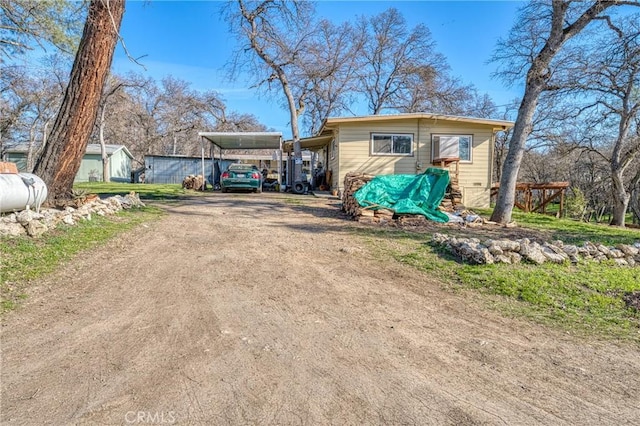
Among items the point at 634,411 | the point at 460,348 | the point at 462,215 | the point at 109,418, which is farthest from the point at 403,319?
the point at 462,215

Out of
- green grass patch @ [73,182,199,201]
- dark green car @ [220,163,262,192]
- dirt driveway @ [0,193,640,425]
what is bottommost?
dirt driveway @ [0,193,640,425]

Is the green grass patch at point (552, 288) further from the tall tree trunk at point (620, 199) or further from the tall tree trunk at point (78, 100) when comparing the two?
the tall tree trunk at point (620, 199)

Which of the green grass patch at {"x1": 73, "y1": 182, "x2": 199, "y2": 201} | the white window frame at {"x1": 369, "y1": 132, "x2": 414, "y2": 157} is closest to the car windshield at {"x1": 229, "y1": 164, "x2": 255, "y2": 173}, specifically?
the green grass patch at {"x1": 73, "y1": 182, "x2": 199, "y2": 201}

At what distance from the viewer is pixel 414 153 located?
15141 mm

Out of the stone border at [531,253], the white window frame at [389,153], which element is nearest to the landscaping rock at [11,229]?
the stone border at [531,253]

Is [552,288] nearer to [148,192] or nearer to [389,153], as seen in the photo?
[389,153]

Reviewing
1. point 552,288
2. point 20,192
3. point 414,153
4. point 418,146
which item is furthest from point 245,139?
point 552,288

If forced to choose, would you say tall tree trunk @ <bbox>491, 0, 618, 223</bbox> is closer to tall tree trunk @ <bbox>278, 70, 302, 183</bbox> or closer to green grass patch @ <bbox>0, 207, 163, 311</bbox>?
green grass patch @ <bbox>0, 207, 163, 311</bbox>

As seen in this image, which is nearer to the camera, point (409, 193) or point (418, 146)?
point (409, 193)

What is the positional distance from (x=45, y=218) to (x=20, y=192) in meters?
0.60

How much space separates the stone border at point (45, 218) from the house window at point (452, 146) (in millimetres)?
11470

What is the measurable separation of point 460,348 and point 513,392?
2.16 ft

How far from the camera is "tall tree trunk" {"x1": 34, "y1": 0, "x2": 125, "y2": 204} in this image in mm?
7816

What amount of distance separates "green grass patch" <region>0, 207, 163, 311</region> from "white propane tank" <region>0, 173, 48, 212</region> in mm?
730
